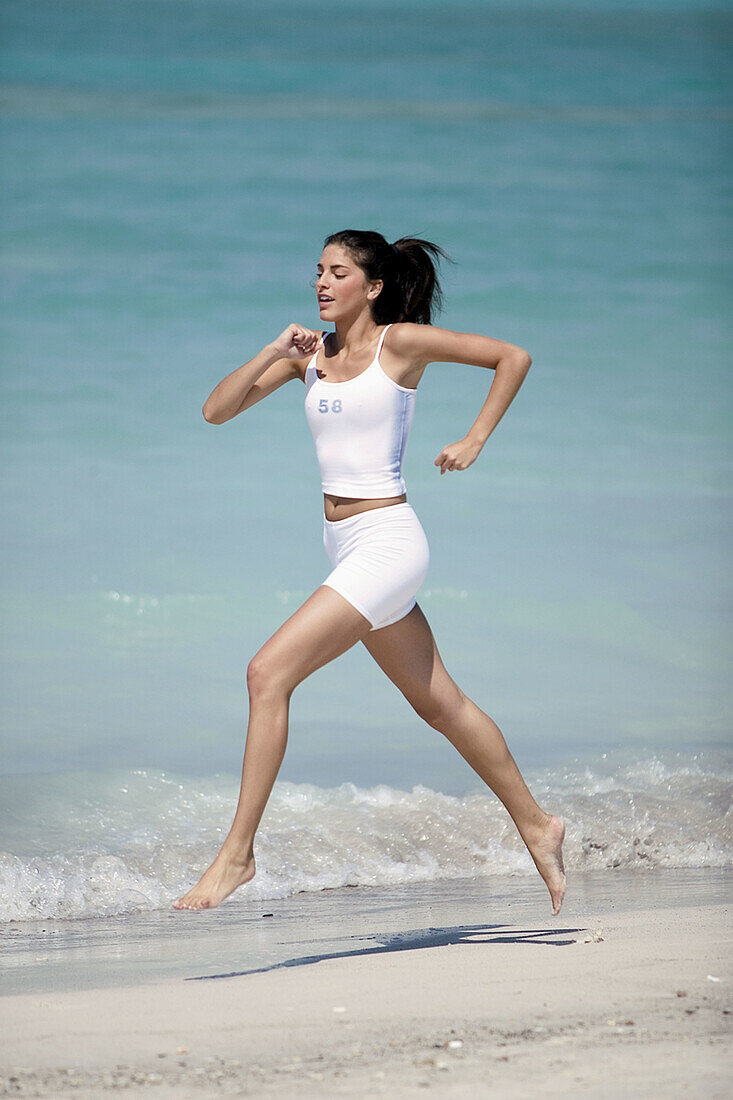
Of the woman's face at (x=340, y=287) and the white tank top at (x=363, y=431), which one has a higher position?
the woman's face at (x=340, y=287)

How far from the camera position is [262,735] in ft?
9.92

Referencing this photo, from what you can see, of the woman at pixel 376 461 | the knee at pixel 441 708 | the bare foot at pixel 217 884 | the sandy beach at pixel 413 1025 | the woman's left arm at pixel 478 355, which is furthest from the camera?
the knee at pixel 441 708

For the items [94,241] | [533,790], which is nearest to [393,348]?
[533,790]

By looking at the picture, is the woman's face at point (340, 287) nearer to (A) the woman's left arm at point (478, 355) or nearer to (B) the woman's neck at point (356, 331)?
(B) the woman's neck at point (356, 331)

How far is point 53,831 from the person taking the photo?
608cm

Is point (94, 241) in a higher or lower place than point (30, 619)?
higher

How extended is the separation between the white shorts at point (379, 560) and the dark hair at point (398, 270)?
577mm

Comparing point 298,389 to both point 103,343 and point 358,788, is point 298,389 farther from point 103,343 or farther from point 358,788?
point 358,788

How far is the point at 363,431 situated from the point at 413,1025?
60.4 inches

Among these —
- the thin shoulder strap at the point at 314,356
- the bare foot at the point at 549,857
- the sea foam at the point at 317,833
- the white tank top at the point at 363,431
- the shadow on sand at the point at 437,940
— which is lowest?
the sea foam at the point at 317,833

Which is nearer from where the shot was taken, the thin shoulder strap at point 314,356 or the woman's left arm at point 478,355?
the woman's left arm at point 478,355

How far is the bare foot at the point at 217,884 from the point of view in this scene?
116 inches

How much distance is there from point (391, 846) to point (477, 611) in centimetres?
630

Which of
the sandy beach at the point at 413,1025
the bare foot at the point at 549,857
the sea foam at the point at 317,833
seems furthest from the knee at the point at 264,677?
the sea foam at the point at 317,833
